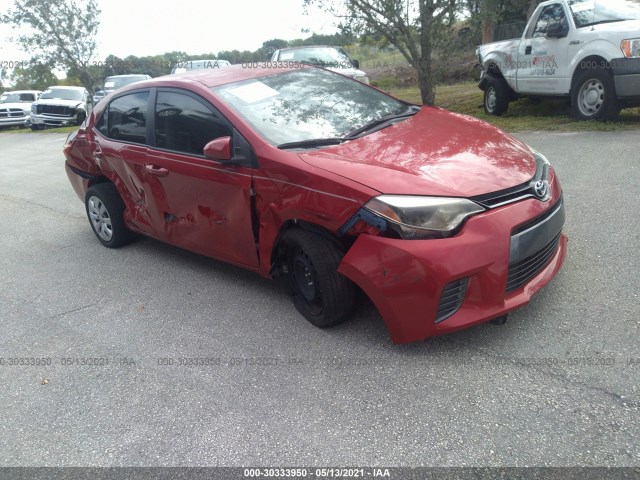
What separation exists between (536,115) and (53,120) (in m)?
18.1

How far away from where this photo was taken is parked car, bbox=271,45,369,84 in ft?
41.9

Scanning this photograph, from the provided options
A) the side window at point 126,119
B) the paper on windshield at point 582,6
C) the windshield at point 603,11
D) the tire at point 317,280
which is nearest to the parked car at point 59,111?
the side window at point 126,119

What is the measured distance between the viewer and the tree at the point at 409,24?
36.0 feet

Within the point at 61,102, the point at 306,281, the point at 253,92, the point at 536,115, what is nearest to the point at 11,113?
the point at 61,102

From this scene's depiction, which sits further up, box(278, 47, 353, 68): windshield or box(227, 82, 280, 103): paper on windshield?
box(278, 47, 353, 68): windshield

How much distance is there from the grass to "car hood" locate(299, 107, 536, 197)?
5.33 meters

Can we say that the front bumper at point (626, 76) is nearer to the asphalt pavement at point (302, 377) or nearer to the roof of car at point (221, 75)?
the asphalt pavement at point (302, 377)

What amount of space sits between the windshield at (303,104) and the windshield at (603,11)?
18.1ft

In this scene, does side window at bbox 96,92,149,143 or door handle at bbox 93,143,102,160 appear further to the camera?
door handle at bbox 93,143,102,160

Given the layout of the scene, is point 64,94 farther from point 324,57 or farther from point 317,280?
point 317,280

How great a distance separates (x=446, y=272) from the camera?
10.1 ft

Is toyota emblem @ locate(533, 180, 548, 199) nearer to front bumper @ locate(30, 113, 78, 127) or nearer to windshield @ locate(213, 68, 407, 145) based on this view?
windshield @ locate(213, 68, 407, 145)

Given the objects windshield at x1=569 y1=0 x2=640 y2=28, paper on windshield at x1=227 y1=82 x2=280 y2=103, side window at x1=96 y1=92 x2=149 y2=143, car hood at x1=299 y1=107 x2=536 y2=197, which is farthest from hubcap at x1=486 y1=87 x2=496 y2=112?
side window at x1=96 y1=92 x2=149 y2=143

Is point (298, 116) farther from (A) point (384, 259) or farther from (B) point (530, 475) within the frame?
(B) point (530, 475)
